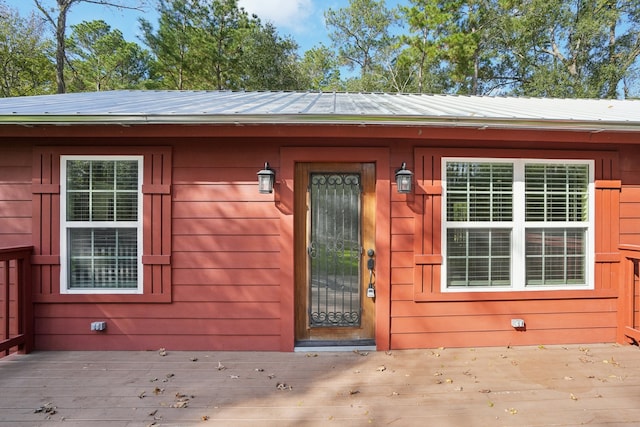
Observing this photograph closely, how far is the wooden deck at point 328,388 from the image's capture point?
2225 mm

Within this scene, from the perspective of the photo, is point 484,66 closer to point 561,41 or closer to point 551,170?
point 561,41

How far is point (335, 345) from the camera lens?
332 centimetres

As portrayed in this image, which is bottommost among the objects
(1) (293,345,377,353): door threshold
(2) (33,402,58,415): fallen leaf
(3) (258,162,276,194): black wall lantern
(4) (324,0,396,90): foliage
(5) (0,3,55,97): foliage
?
(2) (33,402,58,415): fallen leaf

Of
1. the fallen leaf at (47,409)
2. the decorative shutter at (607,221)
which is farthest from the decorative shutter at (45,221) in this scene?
the decorative shutter at (607,221)

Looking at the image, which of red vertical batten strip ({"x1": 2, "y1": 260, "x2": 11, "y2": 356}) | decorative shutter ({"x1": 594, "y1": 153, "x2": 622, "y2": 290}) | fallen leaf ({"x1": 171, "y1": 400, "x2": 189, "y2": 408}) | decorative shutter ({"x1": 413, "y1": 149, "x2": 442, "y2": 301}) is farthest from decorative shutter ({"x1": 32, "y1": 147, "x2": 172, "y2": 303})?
decorative shutter ({"x1": 594, "y1": 153, "x2": 622, "y2": 290})

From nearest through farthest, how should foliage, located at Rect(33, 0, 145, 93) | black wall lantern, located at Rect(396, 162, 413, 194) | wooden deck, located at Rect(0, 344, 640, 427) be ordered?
wooden deck, located at Rect(0, 344, 640, 427)
black wall lantern, located at Rect(396, 162, 413, 194)
foliage, located at Rect(33, 0, 145, 93)

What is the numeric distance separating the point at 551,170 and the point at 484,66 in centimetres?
1375

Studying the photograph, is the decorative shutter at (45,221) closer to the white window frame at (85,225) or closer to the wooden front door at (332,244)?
the white window frame at (85,225)

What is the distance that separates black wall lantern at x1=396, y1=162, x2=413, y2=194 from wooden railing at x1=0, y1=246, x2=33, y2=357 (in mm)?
3815

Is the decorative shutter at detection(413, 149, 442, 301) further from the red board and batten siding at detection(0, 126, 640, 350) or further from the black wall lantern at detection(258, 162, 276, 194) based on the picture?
the black wall lantern at detection(258, 162, 276, 194)

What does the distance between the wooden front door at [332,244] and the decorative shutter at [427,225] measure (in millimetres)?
483

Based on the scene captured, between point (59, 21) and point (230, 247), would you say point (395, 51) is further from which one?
point (230, 247)

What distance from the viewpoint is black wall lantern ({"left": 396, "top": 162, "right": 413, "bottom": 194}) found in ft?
10.4

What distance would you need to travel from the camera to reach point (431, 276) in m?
3.35
